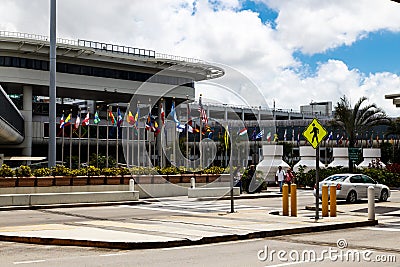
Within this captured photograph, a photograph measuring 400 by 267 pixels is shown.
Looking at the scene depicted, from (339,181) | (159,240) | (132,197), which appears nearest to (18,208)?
(132,197)

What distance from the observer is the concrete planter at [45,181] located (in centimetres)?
2696

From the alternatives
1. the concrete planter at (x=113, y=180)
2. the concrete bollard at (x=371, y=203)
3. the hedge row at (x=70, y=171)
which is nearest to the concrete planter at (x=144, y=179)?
the hedge row at (x=70, y=171)

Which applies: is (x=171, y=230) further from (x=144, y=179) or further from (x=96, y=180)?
(x=144, y=179)

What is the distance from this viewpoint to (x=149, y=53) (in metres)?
73.2

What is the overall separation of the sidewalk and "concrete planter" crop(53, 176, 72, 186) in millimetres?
8031

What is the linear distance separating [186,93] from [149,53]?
7630mm

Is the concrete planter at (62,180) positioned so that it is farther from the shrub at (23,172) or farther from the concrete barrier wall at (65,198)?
the shrub at (23,172)

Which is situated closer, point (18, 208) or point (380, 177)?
point (18, 208)

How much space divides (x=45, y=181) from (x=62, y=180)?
0.91m

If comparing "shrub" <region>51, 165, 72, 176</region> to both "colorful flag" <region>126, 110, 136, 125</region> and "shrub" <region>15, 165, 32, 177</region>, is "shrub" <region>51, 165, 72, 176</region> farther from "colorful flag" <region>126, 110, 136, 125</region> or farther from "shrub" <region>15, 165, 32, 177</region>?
"colorful flag" <region>126, 110, 136, 125</region>

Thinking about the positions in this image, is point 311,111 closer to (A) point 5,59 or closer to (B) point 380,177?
(A) point 5,59

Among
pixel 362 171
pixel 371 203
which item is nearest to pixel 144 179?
pixel 371 203

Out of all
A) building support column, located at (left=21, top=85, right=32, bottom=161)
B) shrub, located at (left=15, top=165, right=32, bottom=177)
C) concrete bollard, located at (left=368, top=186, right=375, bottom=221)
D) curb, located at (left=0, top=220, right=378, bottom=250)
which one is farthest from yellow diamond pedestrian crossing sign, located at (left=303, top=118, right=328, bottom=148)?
building support column, located at (left=21, top=85, right=32, bottom=161)

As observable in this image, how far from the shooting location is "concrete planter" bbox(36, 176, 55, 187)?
88.4 feet
